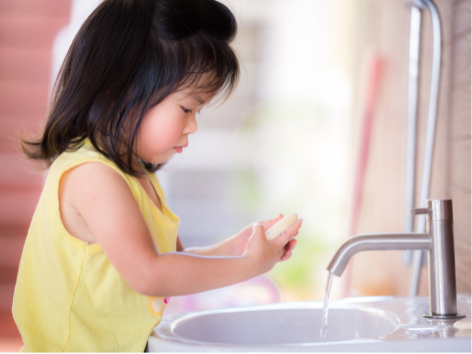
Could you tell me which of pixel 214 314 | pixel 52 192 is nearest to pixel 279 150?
pixel 214 314

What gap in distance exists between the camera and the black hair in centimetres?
69

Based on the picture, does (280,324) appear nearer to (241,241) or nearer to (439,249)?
(241,241)

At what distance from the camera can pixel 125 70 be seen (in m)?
0.68

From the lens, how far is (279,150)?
1.84m

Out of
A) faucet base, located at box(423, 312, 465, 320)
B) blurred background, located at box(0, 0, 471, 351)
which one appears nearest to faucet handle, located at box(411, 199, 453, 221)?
faucet base, located at box(423, 312, 465, 320)

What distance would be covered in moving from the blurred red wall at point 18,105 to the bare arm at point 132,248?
1107 mm

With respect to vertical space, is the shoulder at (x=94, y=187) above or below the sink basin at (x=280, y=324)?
above

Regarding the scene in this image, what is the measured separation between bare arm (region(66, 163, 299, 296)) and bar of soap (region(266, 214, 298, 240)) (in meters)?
0.08

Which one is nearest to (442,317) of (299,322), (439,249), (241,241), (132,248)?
(439,249)

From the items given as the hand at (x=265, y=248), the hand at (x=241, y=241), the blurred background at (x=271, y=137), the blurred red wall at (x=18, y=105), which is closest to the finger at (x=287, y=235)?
the hand at (x=265, y=248)

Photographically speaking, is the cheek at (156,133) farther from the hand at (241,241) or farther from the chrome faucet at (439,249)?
the chrome faucet at (439,249)

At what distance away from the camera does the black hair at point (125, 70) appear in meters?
0.69

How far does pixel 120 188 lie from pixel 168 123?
Result: 14 centimetres

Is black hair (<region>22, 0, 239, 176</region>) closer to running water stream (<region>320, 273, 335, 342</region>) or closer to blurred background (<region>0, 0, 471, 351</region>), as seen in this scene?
running water stream (<region>320, 273, 335, 342</region>)
